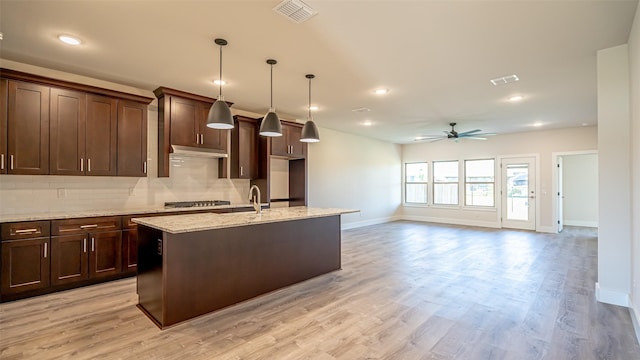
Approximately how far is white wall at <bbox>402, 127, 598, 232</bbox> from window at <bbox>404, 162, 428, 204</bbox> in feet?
0.88

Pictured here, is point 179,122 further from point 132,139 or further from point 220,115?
point 220,115

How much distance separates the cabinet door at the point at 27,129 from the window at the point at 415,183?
379 inches

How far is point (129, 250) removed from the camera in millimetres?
4133

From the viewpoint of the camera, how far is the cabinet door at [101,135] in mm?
4047

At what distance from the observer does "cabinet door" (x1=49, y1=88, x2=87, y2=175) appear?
3.78 meters

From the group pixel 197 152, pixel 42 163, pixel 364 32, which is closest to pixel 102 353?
pixel 42 163

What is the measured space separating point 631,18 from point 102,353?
5207mm

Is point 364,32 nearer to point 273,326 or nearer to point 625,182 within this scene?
point 273,326

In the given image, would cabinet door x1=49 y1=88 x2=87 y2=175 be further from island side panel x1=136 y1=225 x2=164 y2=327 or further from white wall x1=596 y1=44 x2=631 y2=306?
white wall x1=596 y1=44 x2=631 y2=306

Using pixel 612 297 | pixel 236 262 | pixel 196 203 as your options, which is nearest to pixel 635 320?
pixel 612 297

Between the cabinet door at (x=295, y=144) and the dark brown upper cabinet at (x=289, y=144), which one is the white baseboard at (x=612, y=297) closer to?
the dark brown upper cabinet at (x=289, y=144)

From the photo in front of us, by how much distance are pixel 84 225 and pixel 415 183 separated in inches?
368

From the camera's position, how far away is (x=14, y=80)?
3514 millimetres

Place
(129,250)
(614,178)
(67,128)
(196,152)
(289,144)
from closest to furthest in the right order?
1. (614,178)
2. (67,128)
3. (129,250)
4. (196,152)
5. (289,144)
